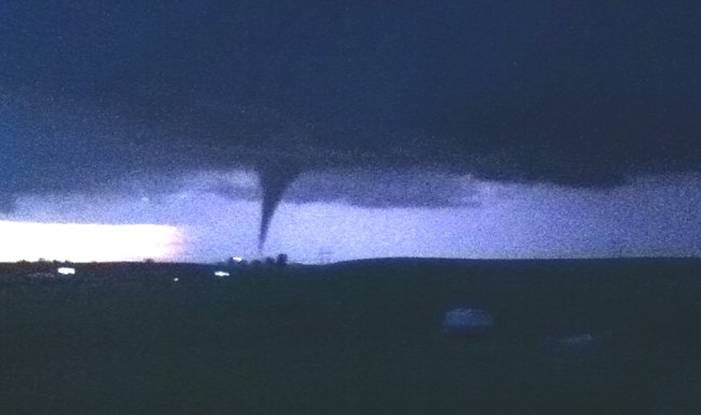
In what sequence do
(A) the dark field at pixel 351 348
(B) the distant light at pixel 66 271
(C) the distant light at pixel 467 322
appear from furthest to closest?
(B) the distant light at pixel 66 271
(C) the distant light at pixel 467 322
(A) the dark field at pixel 351 348

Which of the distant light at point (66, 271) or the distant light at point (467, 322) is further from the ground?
the distant light at point (66, 271)

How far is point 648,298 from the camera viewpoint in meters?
57.4

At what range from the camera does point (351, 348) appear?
3447 cm

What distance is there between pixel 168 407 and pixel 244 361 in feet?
30.8

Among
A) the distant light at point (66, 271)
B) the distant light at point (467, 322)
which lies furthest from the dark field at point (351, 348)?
the distant light at point (66, 271)

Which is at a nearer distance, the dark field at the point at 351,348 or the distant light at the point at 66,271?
the dark field at the point at 351,348

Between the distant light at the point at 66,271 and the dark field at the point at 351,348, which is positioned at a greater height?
the distant light at the point at 66,271

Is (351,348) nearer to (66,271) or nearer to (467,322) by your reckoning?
(467,322)

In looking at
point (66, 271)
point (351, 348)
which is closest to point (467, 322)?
point (351, 348)

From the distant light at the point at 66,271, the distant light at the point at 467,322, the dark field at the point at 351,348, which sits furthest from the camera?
the distant light at the point at 66,271

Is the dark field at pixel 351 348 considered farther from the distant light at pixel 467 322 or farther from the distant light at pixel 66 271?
the distant light at pixel 66 271

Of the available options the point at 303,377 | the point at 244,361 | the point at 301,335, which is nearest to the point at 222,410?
the point at 303,377

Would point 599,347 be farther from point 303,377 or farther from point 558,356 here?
point 303,377

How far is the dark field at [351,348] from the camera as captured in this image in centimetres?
2247
